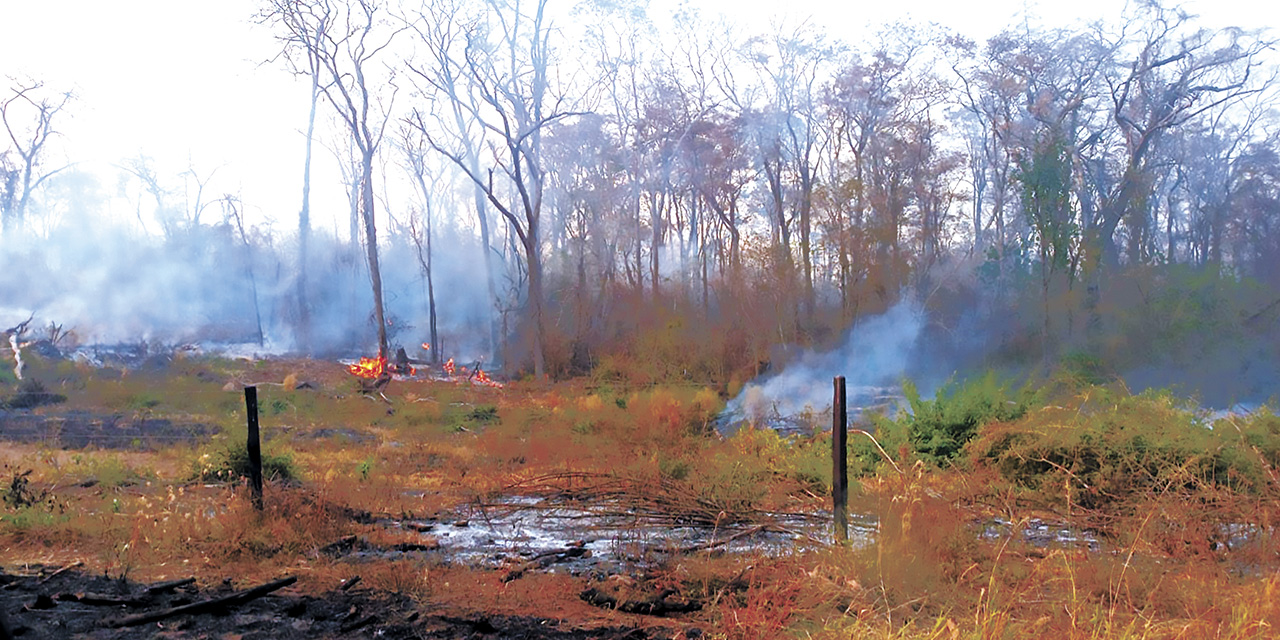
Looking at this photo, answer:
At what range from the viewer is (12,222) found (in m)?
38.7

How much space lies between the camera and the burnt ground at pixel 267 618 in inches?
196

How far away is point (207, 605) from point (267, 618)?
423 millimetres

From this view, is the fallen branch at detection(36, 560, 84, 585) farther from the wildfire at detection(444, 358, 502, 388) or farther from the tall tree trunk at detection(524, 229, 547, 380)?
the tall tree trunk at detection(524, 229, 547, 380)

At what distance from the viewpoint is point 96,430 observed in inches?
577

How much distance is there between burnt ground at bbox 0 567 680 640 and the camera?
16.3 ft

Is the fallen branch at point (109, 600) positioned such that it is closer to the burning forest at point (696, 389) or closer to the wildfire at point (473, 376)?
the burning forest at point (696, 389)

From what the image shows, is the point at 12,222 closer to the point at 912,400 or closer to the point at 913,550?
the point at 912,400

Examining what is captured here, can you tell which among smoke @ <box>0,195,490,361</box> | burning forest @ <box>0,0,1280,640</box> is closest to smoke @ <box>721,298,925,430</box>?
burning forest @ <box>0,0,1280,640</box>

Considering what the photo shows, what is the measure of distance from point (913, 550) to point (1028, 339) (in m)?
19.4

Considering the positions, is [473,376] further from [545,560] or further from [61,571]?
[61,571]

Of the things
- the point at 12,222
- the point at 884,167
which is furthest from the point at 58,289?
the point at 884,167

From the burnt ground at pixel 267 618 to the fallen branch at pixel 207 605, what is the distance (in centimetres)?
2

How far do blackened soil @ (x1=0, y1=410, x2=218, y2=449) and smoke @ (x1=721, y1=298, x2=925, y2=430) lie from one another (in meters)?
9.45

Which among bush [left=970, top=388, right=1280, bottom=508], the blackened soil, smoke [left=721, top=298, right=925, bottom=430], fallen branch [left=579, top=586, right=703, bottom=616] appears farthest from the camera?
smoke [left=721, top=298, right=925, bottom=430]
